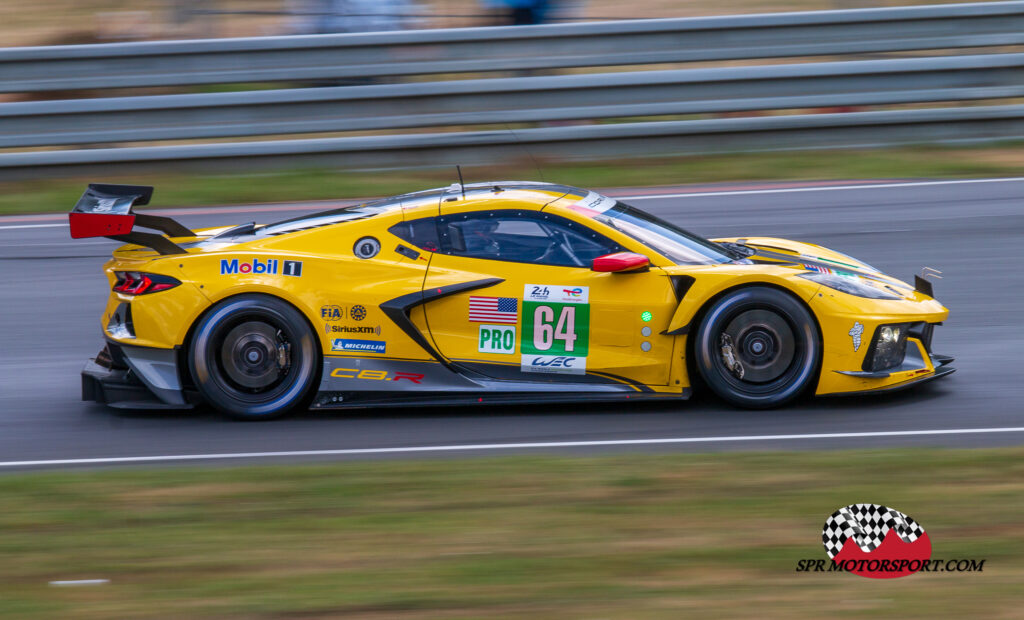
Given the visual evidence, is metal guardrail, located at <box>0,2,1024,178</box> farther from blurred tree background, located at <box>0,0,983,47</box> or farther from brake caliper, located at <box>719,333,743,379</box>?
brake caliper, located at <box>719,333,743,379</box>

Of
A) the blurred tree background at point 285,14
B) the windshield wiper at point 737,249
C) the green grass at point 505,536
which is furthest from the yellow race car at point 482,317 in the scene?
the blurred tree background at point 285,14

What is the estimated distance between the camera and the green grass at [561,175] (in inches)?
458

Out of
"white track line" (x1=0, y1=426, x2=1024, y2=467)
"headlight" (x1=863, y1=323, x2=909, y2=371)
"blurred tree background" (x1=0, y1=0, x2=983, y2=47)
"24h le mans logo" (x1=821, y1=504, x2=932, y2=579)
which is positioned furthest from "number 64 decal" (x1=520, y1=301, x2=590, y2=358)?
"blurred tree background" (x1=0, y1=0, x2=983, y2=47)

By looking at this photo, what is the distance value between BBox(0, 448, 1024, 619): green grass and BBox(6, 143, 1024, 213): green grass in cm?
576

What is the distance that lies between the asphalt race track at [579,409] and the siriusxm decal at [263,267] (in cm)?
88

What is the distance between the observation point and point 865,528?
5.02 m

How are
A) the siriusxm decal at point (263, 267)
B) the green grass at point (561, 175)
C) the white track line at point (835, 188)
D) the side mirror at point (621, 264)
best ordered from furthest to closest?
the green grass at point (561, 175) < the white track line at point (835, 188) < the siriusxm decal at point (263, 267) < the side mirror at point (621, 264)

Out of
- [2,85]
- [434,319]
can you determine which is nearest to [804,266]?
[434,319]

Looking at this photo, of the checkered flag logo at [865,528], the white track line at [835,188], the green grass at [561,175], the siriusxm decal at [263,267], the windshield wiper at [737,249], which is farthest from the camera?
the green grass at [561,175]

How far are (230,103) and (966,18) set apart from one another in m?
7.68

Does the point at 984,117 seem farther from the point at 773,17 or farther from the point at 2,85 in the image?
the point at 2,85

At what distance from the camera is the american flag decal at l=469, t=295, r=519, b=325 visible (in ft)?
22.1

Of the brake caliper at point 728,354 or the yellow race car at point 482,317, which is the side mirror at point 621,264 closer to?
the yellow race car at point 482,317

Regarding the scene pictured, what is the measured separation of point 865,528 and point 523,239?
266cm
